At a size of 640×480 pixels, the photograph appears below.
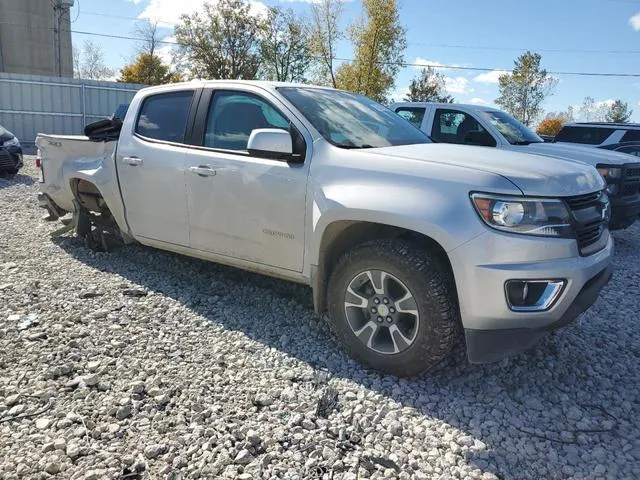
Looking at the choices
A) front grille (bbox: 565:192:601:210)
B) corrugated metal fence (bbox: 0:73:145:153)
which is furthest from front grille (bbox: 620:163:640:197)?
corrugated metal fence (bbox: 0:73:145:153)

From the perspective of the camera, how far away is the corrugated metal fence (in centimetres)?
1994

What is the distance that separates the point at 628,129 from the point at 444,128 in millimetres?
4648

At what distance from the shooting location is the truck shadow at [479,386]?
8.89 ft

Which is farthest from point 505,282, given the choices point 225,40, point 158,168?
point 225,40

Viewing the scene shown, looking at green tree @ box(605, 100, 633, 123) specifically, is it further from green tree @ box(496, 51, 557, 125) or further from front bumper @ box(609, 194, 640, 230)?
front bumper @ box(609, 194, 640, 230)

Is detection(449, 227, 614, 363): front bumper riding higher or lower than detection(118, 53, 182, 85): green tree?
lower

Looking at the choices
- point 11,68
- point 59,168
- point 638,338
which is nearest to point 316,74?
point 11,68

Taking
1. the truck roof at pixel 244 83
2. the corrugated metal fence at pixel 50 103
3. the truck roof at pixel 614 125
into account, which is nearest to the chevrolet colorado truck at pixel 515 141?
the truck roof at pixel 614 125

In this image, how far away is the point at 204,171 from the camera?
163 inches

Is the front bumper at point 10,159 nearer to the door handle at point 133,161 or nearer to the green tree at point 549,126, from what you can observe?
the door handle at point 133,161

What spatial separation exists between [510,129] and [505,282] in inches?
248

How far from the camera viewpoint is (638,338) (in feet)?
13.8

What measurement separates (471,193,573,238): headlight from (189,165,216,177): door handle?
208 cm

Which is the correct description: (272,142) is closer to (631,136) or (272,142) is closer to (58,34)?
(631,136)
